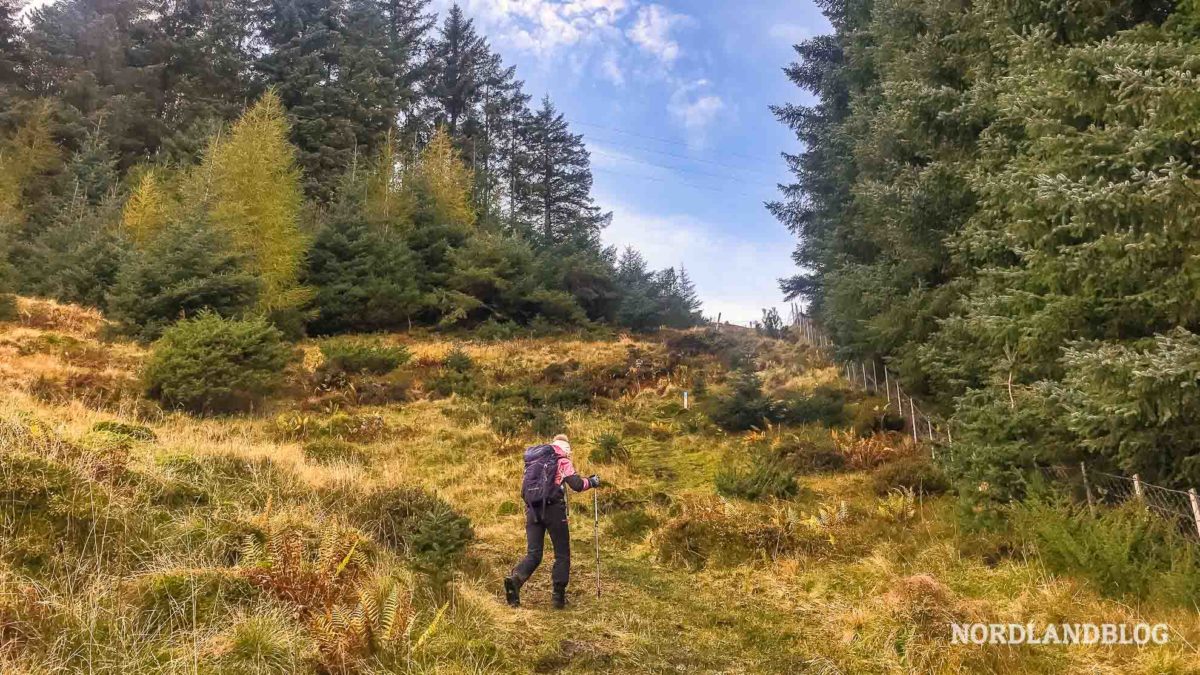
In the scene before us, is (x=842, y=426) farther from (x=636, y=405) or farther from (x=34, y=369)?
(x=34, y=369)

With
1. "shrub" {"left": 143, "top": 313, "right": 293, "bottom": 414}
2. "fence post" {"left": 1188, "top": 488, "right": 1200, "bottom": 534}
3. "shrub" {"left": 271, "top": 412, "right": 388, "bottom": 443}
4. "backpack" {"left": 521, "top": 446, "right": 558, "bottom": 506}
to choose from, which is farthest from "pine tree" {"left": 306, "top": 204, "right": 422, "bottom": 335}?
"fence post" {"left": 1188, "top": 488, "right": 1200, "bottom": 534}

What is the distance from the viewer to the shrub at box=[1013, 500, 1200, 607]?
14.7ft

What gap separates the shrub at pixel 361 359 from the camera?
17772 millimetres

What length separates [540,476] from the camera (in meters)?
5.78

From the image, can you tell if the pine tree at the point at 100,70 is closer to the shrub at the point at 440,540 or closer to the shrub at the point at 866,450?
the shrub at the point at 440,540

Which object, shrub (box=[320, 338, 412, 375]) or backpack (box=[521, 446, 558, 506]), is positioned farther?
shrub (box=[320, 338, 412, 375])

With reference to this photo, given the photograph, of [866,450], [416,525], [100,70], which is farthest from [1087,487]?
[100,70]

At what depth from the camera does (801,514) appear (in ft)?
27.5

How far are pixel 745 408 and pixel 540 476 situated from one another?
10.2 metres

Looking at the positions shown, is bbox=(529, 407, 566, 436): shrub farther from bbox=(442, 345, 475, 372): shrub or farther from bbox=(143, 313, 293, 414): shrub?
bbox=(143, 313, 293, 414): shrub

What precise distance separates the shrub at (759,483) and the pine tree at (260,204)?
649 inches

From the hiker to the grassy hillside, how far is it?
0.32 metres

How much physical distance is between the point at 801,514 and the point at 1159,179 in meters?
5.51

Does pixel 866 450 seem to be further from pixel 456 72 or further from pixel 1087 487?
pixel 456 72
